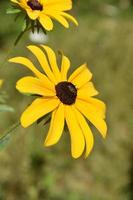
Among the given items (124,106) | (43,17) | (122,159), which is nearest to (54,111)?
(43,17)

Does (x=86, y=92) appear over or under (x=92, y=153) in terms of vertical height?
over

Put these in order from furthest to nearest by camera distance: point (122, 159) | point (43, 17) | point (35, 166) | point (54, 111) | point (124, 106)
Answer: point (124, 106)
point (122, 159)
point (35, 166)
point (43, 17)
point (54, 111)

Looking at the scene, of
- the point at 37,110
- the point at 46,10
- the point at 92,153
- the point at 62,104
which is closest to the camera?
the point at 37,110

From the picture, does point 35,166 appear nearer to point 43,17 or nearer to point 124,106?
point 124,106

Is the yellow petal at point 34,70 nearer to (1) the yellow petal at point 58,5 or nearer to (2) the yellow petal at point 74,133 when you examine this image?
(2) the yellow petal at point 74,133

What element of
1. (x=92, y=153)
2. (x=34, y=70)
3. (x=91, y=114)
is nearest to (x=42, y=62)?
(x=34, y=70)

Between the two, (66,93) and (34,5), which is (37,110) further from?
(34,5)

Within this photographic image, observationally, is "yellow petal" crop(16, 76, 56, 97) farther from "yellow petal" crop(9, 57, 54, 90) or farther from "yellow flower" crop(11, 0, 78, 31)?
"yellow flower" crop(11, 0, 78, 31)
